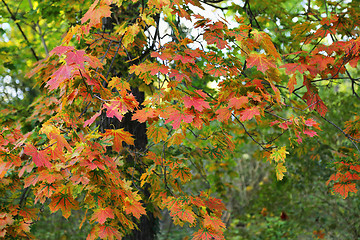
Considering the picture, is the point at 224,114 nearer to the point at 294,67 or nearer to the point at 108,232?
the point at 294,67

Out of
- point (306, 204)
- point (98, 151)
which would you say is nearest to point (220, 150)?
point (98, 151)

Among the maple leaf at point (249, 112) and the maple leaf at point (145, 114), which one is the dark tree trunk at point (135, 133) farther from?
the maple leaf at point (249, 112)

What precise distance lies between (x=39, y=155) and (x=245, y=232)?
20.9 ft

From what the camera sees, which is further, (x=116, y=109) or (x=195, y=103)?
(x=195, y=103)

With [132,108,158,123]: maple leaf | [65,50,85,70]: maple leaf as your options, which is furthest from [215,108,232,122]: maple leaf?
[65,50,85,70]: maple leaf

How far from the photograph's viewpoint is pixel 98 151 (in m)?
1.78

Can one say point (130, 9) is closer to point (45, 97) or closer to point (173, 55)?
point (45, 97)

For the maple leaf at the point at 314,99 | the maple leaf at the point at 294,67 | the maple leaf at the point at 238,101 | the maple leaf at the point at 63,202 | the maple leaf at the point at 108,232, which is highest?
the maple leaf at the point at 294,67

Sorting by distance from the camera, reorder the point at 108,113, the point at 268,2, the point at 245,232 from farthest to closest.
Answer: the point at 245,232
the point at 268,2
the point at 108,113

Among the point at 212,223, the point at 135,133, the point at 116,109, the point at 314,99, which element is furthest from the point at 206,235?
the point at 135,133

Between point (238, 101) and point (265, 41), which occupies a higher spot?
point (265, 41)

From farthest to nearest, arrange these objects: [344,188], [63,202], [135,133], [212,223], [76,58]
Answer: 1. [135,133]
2. [344,188]
3. [212,223]
4. [63,202]
5. [76,58]

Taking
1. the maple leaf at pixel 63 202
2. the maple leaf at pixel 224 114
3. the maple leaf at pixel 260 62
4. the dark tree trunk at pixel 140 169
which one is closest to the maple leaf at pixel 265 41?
the maple leaf at pixel 260 62

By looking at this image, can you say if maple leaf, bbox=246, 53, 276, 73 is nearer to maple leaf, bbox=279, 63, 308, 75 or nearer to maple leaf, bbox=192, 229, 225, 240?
maple leaf, bbox=279, 63, 308, 75
